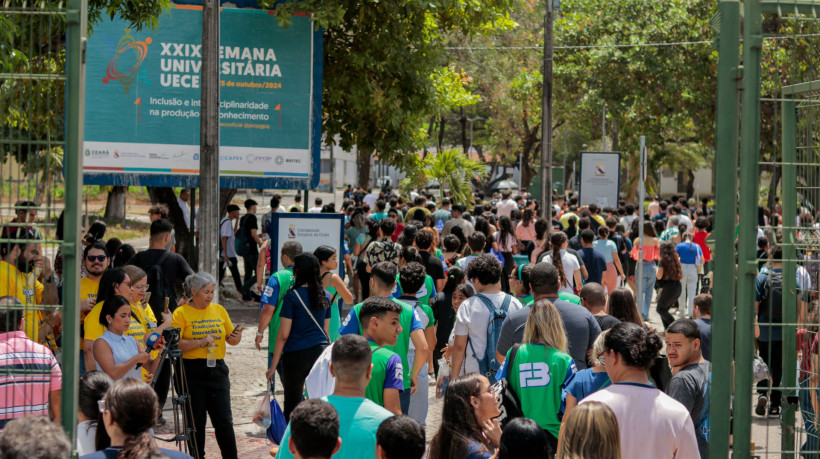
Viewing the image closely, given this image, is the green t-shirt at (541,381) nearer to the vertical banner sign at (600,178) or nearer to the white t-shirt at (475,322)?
the white t-shirt at (475,322)

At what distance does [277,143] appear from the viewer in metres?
13.9

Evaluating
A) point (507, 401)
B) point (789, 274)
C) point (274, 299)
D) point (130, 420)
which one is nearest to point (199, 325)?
point (274, 299)

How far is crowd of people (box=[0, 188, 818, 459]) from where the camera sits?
3.96 metres

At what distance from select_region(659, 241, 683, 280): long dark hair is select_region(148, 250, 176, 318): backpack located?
7.24m

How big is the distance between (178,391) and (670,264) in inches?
317

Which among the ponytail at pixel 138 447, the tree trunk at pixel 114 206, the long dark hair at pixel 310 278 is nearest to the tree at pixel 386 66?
the long dark hair at pixel 310 278

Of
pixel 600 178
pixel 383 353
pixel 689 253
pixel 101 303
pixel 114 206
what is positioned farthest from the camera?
pixel 114 206

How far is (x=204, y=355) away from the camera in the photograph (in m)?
7.24

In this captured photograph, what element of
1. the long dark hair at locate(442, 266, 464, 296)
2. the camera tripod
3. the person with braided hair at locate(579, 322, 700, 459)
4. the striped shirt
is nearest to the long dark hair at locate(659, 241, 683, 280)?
the long dark hair at locate(442, 266, 464, 296)

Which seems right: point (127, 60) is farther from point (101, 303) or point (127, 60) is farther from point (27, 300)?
point (27, 300)

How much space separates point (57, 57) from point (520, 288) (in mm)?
5159

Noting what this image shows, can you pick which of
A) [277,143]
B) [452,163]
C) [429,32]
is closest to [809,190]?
[277,143]

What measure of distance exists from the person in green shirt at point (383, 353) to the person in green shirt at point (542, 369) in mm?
666

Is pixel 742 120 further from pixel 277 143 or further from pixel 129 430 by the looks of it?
pixel 277 143
